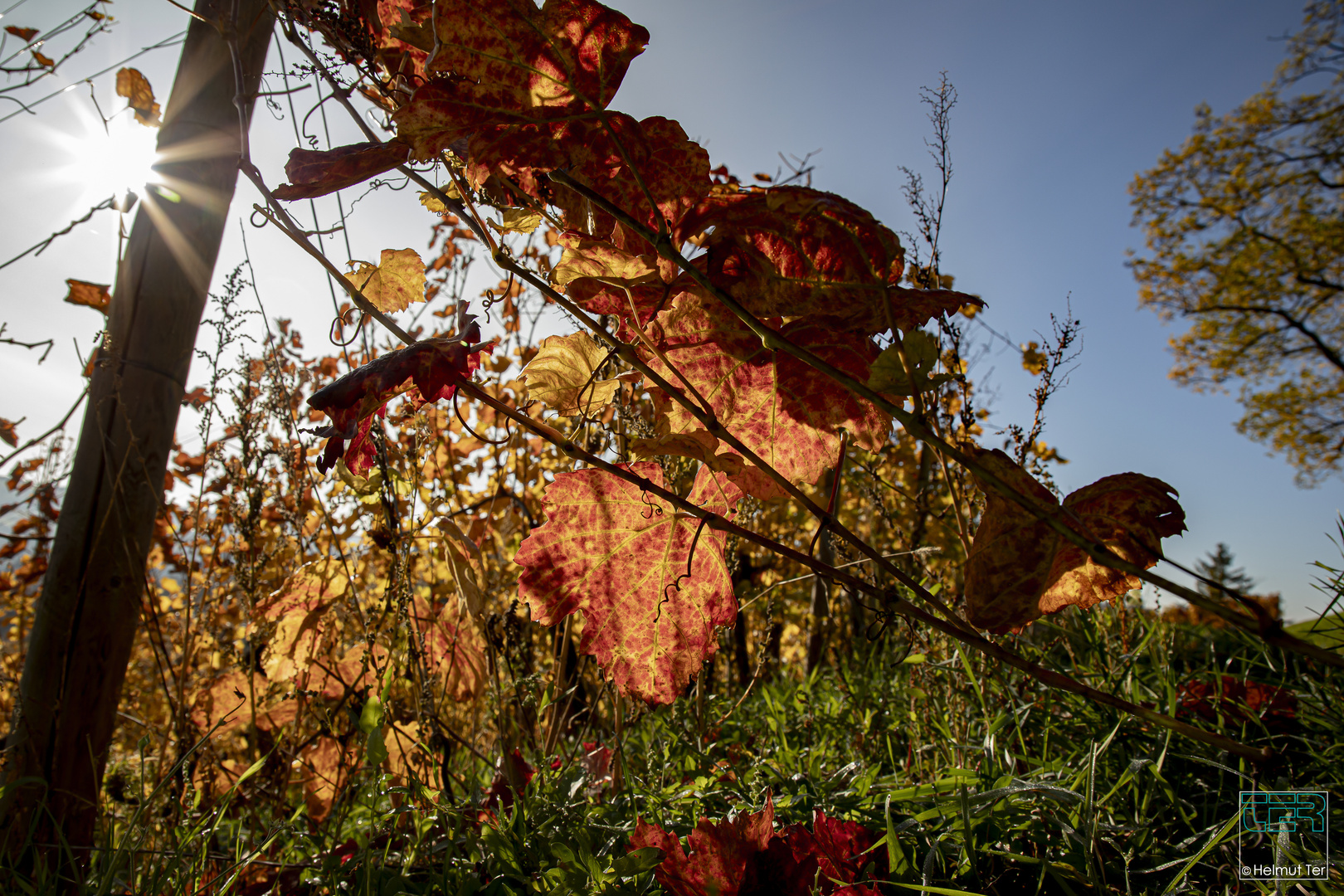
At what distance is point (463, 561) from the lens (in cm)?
102

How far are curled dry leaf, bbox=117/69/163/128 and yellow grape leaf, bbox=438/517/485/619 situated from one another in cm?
182

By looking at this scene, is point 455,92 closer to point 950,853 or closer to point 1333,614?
point 950,853

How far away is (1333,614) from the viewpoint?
5.54 ft

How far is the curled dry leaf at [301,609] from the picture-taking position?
1.30 m

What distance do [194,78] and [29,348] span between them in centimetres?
102

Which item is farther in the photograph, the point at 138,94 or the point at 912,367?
the point at 138,94

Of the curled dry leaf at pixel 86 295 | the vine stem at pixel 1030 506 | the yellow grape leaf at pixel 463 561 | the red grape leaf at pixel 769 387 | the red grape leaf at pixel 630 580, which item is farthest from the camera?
the curled dry leaf at pixel 86 295

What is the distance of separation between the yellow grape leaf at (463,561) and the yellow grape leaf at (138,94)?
182cm

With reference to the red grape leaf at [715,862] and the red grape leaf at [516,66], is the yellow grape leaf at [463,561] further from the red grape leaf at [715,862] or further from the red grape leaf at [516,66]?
the red grape leaf at [516,66]

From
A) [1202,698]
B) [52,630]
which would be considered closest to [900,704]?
[1202,698]

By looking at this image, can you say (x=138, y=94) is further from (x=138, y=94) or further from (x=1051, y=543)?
(x=1051, y=543)

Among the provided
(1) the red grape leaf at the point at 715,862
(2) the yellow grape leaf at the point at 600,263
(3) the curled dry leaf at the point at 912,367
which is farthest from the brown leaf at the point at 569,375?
(1) the red grape leaf at the point at 715,862

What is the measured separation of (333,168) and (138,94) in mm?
2108

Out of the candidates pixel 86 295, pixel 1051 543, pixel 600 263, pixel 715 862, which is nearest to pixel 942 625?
pixel 1051 543
